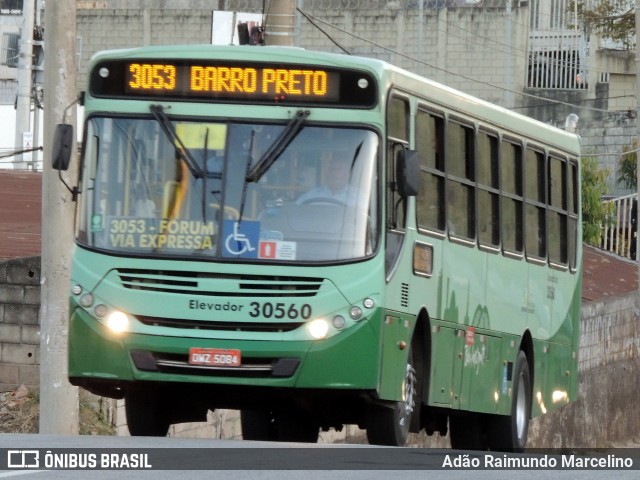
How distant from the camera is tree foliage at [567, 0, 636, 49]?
4484cm

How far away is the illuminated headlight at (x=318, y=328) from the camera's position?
12.4 meters

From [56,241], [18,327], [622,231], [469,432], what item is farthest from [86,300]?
[622,231]

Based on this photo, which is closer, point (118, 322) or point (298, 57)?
point (118, 322)

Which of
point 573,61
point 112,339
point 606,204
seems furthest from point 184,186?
point 573,61

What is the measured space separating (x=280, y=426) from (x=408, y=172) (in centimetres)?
341

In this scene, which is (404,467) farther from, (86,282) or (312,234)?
(86,282)

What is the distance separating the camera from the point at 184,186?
12.6 m

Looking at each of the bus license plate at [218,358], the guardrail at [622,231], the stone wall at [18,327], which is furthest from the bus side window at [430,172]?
the guardrail at [622,231]

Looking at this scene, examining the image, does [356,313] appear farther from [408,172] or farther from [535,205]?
[535,205]

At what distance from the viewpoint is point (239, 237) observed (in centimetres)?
1250

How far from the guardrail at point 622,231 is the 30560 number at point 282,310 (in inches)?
906

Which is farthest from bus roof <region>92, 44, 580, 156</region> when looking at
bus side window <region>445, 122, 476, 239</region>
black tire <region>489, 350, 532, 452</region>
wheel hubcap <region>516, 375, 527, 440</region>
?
wheel hubcap <region>516, 375, 527, 440</region>

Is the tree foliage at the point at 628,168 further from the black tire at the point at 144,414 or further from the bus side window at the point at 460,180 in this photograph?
the black tire at the point at 144,414

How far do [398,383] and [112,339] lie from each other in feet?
6.98
